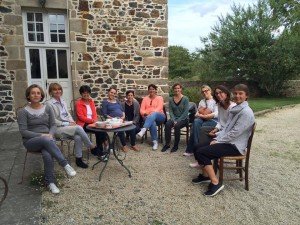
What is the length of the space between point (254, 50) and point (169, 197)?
524 inches

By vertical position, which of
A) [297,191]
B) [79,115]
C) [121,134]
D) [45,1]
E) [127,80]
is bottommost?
[297,191]

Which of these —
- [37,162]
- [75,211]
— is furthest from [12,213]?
[37,162]

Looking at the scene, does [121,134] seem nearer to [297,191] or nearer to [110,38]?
[297,191]

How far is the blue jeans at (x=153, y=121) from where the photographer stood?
5.62 metres

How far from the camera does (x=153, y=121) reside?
5672 mm

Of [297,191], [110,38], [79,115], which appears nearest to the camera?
[297,191]

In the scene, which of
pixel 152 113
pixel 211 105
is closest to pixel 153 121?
pixel 152 113

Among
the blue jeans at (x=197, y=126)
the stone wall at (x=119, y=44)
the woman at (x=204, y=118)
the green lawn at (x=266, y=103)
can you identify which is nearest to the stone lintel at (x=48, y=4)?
the stone wall at (x=119, y=44)

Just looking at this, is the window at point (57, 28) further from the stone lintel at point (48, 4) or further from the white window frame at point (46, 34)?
the stone lintel at point (48, 4)

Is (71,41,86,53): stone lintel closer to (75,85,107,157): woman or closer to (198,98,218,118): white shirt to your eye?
(75,85,107,157): woman

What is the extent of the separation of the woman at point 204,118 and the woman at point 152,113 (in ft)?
2.62

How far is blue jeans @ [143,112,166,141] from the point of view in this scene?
5621mm

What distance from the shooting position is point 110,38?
8.33 m

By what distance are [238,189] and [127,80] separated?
18.2 ft
